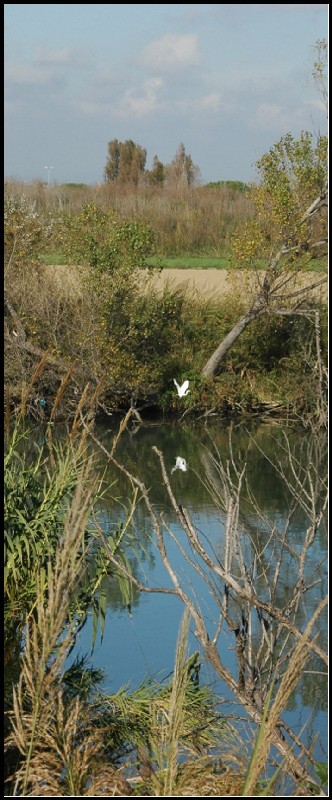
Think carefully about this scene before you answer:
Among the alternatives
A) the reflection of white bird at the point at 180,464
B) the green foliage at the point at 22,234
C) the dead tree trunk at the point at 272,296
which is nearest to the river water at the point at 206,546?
the reflection of white bird at the point at 180,464

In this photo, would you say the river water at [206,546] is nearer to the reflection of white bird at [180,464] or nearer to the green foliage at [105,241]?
the reflection of white bird at [180,464]

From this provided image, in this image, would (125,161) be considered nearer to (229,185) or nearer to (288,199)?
(229,185)

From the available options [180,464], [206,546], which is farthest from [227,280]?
[206,546]

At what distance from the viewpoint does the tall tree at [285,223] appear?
1330cm

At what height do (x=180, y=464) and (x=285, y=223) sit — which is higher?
(x=285, y=223)

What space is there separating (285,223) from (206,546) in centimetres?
590

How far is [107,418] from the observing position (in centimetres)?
1468

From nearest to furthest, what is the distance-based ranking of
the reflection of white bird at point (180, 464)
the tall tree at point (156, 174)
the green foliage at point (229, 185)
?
the reflection of white bird at point (180, 464), the green foliage at point (229, 185), the tall tree at point (156, 174)

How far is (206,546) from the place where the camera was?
862 centimetres

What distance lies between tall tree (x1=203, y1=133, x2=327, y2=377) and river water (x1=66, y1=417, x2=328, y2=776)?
1584mm

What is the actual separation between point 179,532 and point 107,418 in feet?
17.1

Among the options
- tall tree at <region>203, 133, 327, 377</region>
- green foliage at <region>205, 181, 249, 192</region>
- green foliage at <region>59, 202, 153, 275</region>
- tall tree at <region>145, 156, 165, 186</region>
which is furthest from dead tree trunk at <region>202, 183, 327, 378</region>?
tall tree at <region>145, 156, 165, 186</region>

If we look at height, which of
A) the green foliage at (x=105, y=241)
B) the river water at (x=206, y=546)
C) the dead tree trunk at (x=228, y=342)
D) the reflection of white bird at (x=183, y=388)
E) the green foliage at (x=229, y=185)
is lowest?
the river water at (x=206, y=546)

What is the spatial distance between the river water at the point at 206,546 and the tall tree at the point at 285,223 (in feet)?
5.20
